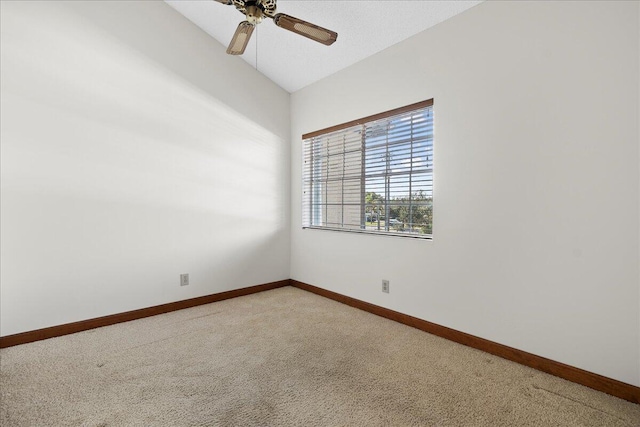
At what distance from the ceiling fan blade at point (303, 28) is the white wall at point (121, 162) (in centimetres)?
163

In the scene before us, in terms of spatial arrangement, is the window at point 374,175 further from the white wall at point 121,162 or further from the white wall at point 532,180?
the white wall at point 121,162

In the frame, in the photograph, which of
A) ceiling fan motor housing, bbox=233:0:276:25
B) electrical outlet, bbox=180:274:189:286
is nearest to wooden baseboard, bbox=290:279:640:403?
electrical outlet, bbox=180:274:189:286

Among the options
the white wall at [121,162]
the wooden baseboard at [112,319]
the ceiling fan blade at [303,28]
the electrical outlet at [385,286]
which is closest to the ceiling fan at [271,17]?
the ceiling fan blade at [303,28]

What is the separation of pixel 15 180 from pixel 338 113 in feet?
9.57

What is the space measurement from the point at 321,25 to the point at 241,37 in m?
0.90

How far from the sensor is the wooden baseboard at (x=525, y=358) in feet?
5.93

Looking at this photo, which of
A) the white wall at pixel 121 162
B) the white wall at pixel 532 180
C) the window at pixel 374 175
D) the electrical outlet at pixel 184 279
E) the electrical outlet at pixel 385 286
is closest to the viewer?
the white wall at pixel 532 180

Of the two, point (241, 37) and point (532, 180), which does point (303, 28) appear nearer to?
point (241, 37)

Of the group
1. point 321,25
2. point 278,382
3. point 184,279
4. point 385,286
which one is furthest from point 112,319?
point 321,25

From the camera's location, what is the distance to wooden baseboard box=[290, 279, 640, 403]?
1.81 m

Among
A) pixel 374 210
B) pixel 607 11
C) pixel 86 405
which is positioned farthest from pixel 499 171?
pixel 86 405

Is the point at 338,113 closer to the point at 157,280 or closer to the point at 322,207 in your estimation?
the point at 322,207

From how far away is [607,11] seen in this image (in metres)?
1.82

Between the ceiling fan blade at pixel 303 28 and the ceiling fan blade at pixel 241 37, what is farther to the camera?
the ceiling fan blade at pixel 241 37
